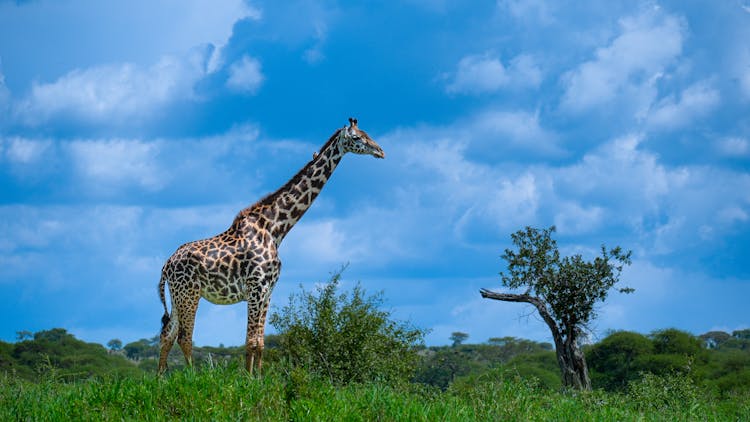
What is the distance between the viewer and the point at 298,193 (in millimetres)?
16734

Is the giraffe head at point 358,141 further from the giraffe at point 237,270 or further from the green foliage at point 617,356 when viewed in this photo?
the green foliage at point 617,356

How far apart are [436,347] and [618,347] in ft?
71.5

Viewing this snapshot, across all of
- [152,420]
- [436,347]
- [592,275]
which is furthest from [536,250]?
[436,347]

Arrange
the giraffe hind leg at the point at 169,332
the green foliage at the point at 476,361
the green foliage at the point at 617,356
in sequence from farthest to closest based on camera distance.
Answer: the green foliage at the point at 476,361, the green foliage at the point at 617,356, the giraffe hind leg at the point at 169,332

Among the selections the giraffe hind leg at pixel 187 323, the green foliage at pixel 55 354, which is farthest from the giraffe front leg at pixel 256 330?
the green foliage at pixel 55 354

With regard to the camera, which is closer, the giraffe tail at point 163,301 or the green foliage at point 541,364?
the giraffe tail at point 163,301

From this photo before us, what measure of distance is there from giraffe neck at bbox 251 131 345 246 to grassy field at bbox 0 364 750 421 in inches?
172

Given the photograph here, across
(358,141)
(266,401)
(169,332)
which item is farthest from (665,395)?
(169,332)

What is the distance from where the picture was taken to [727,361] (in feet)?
127

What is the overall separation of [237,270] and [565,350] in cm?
1137

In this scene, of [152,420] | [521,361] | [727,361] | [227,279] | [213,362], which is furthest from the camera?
[521,361]

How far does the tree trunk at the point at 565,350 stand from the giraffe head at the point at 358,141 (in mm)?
8118

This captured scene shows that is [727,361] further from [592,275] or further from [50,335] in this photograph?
[50,335]

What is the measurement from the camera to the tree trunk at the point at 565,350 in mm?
22469
